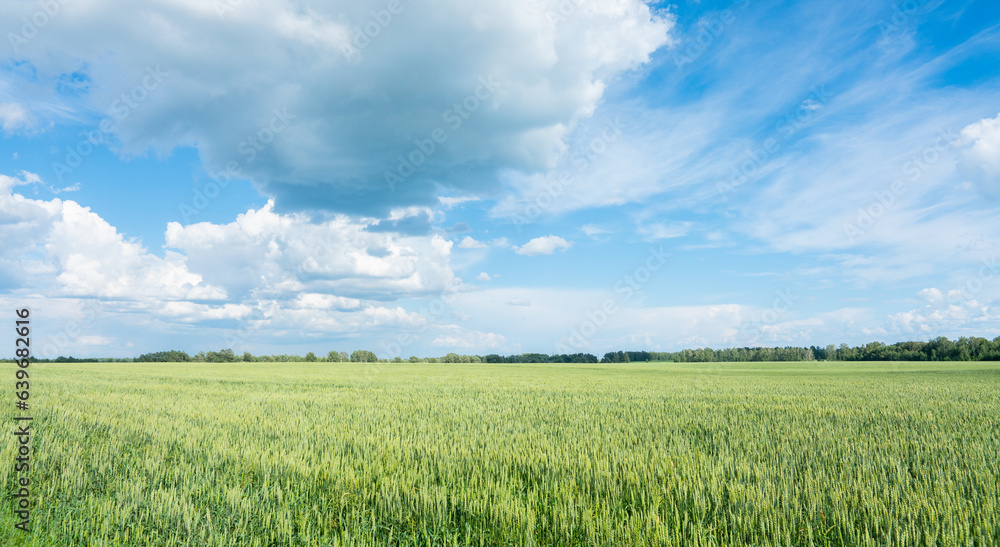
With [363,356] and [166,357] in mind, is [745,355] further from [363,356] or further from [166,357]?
[166,357]

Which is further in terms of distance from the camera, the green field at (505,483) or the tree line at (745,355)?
the tree line at (745,355)

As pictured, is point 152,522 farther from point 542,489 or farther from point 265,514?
point 542,489

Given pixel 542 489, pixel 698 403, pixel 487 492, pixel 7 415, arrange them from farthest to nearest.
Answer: pixel 698 403 → pixel 7 415 → pixel 542 489 → pixel 487 492

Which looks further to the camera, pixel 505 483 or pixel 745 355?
pixel 745 355

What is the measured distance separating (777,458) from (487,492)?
193 inches

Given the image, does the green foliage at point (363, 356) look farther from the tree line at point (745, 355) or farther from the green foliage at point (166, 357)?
the green foliage at point (166, 357)

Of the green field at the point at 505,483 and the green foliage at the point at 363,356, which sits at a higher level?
the green field at the point at 505,483

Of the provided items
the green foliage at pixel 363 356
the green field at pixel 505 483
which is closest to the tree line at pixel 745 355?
the green foliage at pixel 363 356

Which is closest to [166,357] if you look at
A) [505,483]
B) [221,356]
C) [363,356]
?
[221,356]

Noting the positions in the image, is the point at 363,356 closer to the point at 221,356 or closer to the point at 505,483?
the point at 221,356

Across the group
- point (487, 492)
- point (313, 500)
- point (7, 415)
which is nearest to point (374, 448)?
point (313, 500)

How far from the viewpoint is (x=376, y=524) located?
485 cm

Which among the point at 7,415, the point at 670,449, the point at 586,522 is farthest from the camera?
the point at 7,415

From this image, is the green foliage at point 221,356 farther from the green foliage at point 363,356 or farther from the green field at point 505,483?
the green field at point 505,483
